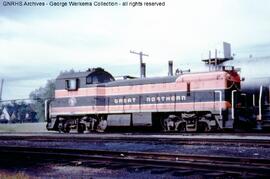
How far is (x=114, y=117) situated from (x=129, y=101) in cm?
126

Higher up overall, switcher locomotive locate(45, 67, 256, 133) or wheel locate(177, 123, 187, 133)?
switcher locomotive locate(45, 67, 256, 133)

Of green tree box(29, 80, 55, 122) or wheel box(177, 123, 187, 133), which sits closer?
wheel box(177, 123, 187, 133)

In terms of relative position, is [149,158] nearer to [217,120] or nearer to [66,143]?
[66,143]

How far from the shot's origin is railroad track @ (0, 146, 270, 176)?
760 centimetres

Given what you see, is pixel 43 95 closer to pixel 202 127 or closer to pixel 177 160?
pixel 202 127

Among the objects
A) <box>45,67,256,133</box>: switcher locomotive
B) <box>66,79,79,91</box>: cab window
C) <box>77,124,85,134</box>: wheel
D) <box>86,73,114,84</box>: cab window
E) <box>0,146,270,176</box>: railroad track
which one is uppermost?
<box>86,73,114,84</box>: cab window

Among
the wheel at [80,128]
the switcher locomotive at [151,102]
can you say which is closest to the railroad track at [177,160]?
the switcher locomotive at [151,102]

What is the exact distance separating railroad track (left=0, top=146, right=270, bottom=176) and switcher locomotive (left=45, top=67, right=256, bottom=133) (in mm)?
8403

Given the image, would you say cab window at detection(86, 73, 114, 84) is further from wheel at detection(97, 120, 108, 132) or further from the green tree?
the green tree

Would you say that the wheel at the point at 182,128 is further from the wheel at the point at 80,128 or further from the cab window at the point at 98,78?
the wheel at the point at 80,128

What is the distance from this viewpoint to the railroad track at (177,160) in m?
7.60

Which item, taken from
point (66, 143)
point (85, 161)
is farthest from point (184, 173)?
point (66, 143)

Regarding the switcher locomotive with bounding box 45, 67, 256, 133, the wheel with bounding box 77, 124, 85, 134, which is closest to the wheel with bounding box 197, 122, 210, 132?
the switcher locomotive with bounding box 45, 67, 256, 133

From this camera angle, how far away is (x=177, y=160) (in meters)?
9.25
